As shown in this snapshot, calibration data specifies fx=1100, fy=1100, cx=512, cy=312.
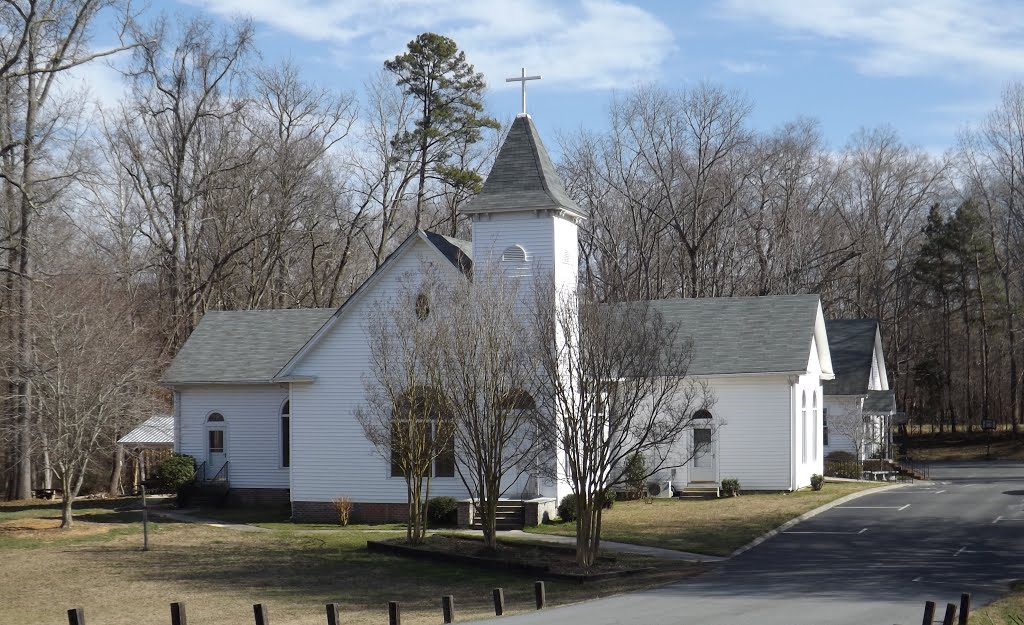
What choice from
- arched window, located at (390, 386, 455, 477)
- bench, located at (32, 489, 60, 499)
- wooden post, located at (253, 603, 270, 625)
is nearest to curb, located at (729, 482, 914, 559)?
arched window, located at (390, 386, 455, 477)

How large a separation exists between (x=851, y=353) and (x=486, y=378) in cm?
3059

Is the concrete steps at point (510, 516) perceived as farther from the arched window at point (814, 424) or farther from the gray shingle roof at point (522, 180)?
the arched window at point (814, 424)

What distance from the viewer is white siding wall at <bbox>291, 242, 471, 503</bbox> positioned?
3266 cm

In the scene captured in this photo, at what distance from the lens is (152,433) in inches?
1603

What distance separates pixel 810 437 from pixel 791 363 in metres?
4.35

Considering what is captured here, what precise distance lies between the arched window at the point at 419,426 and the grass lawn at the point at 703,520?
12.7 feet

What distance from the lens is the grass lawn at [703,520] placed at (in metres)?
26.7

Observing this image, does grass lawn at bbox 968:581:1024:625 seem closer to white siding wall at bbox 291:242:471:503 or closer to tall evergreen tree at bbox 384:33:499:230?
white siding wall at bbox 291:242:471:503

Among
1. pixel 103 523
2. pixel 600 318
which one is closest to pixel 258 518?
pixel 103 523

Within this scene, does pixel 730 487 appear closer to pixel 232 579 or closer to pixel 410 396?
pixel 410 396

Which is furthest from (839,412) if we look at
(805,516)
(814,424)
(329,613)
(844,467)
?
(329,613)

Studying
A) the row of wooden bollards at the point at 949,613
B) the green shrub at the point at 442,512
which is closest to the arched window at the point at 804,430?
the green shrub at the point at 442,512

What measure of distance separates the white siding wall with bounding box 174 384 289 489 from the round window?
26.8 feet

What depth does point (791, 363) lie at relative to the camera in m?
36.4
